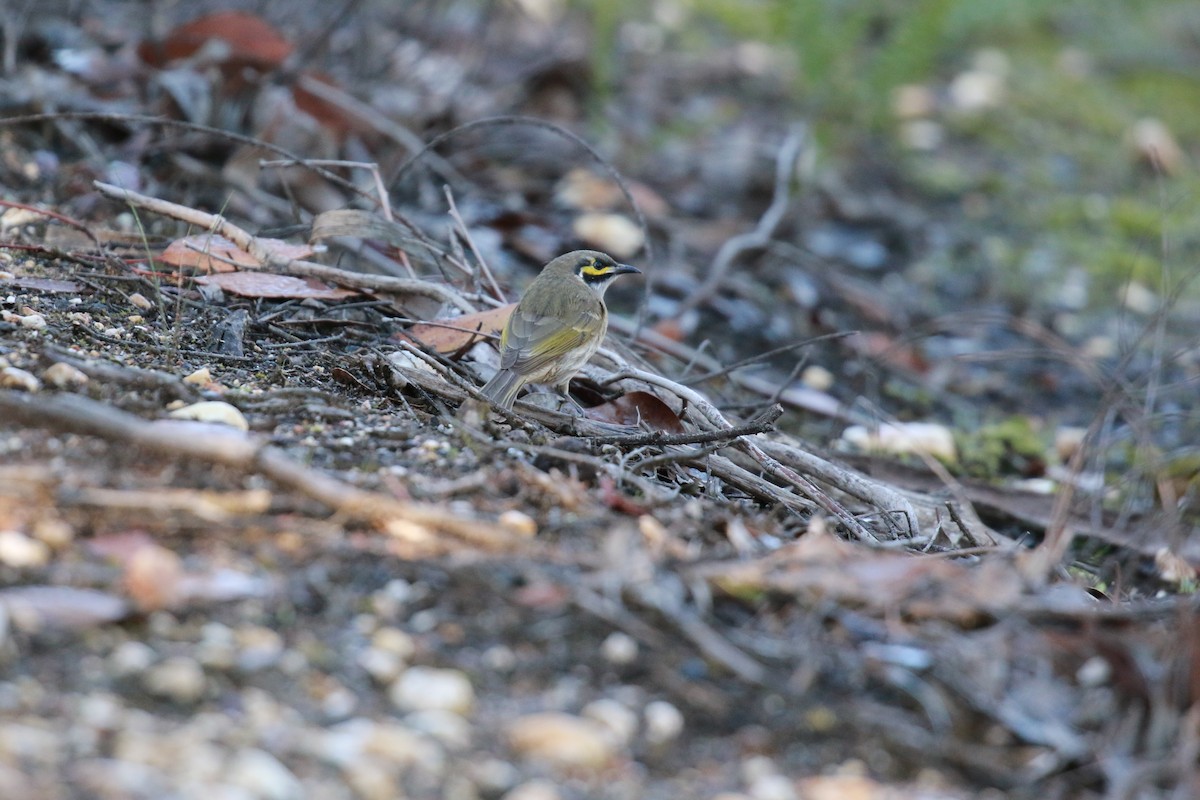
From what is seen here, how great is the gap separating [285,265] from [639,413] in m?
1.38

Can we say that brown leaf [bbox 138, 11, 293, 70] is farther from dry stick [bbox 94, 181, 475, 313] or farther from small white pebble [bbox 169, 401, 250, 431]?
small white pebble [bbox 169, 401, 250, 431]

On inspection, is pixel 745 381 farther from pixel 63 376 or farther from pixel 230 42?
pixel 230 42

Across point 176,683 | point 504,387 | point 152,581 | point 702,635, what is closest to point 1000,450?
point 504,387

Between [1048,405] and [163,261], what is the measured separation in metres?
4.47

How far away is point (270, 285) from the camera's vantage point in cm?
440

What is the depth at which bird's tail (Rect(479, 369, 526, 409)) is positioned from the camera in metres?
4.13

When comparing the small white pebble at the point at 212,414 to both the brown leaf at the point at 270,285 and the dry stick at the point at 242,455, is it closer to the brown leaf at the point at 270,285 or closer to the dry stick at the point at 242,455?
the dry stick at the point at 242,455

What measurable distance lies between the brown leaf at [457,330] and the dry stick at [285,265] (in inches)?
4.4

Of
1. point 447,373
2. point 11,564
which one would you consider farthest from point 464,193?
point 11,564

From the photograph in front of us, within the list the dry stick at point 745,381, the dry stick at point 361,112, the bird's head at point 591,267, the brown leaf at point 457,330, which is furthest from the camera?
the dry stick at point 361,112

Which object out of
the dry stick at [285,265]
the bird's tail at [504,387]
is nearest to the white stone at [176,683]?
the bird's tail at [504,387]

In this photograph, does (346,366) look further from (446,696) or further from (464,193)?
(464,193)

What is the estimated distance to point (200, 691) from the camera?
224 cm

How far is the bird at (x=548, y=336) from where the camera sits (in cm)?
428
